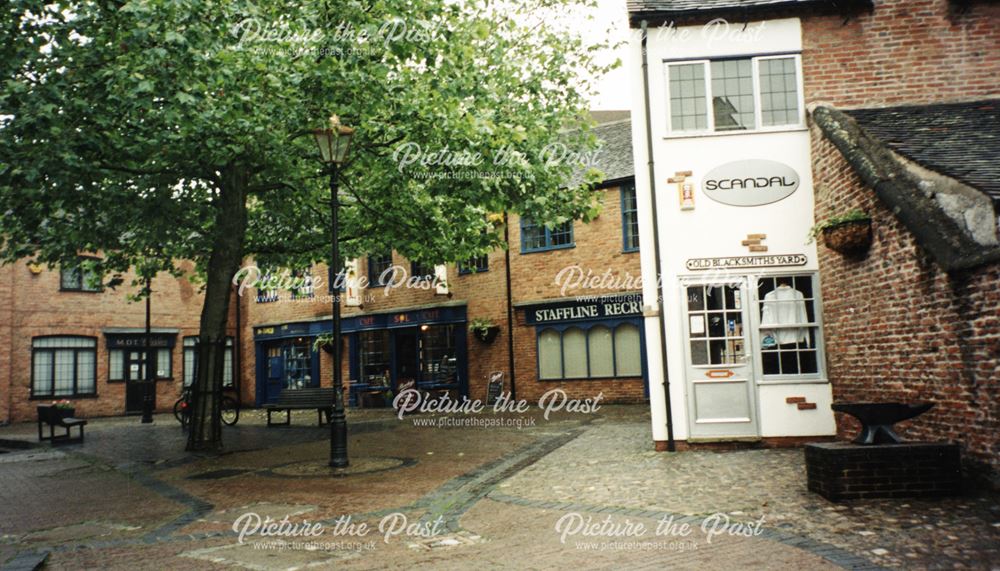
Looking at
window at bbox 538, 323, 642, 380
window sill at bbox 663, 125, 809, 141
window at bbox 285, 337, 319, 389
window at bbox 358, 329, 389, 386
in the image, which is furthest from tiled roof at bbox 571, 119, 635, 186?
window at bbox 285, 337, 319, 389

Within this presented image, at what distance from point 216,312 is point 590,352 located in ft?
36.6

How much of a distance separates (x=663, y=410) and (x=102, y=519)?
7.49 metres

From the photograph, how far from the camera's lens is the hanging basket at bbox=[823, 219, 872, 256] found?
8875 mm

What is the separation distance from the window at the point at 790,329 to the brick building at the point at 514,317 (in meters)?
7.68

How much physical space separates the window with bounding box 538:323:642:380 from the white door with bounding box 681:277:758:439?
370 inches

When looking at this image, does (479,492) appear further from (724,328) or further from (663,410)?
(724,328)

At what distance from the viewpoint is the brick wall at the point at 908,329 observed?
22.4 feet

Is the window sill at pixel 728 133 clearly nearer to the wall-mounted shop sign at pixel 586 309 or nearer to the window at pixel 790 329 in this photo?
the window at pixel 790 329

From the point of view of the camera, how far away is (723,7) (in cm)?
1076

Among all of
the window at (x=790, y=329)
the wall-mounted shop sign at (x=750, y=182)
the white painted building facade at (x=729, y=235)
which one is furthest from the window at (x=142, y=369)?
the window at (x=790, y=329)

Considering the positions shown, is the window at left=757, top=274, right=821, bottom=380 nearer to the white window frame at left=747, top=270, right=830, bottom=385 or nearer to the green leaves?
the white window frame at left=747, top=270, right=830, bottom=385

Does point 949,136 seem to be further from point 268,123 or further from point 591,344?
point 591,344

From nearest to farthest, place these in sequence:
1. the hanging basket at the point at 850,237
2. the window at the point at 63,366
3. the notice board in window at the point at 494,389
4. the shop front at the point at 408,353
Answer: 1. the hanging basket at the point at 850,237
2. the notice board in window at the point at 494,389
3. the shop front at the point at 408,353
4. the window at the point at 63,366

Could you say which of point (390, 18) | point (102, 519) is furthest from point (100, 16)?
point (102, 519)
